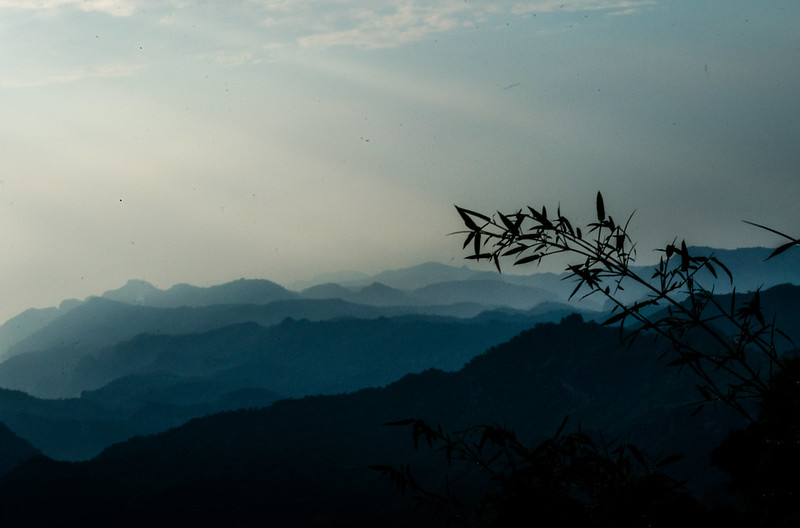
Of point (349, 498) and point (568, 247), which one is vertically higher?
point (568, 247)

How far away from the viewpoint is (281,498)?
196125mm

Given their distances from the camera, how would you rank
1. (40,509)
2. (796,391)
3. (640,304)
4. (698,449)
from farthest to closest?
1. (40,509)
2. (698,449)
3. (796,391)
4. (640,304)

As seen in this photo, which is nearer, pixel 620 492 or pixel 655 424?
pixel 620 492

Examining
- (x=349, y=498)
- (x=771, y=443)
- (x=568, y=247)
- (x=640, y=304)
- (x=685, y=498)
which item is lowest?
(x=349, y=498)

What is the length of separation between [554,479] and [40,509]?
21001 cm

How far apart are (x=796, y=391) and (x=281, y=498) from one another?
198606mm

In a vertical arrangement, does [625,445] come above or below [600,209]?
below

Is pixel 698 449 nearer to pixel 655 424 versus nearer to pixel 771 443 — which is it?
pixel 655 424

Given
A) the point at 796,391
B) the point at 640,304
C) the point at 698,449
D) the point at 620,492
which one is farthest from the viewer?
the point at 698,449

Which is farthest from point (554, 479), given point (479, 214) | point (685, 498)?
point (479, 214)

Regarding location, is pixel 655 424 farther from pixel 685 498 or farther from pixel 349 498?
pixel 685 498

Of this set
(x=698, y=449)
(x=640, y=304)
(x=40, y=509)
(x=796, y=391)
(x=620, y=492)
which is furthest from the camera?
(x=40, y=509)

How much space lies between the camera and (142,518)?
18388cm

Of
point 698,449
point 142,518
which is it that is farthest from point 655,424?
point 142,518
